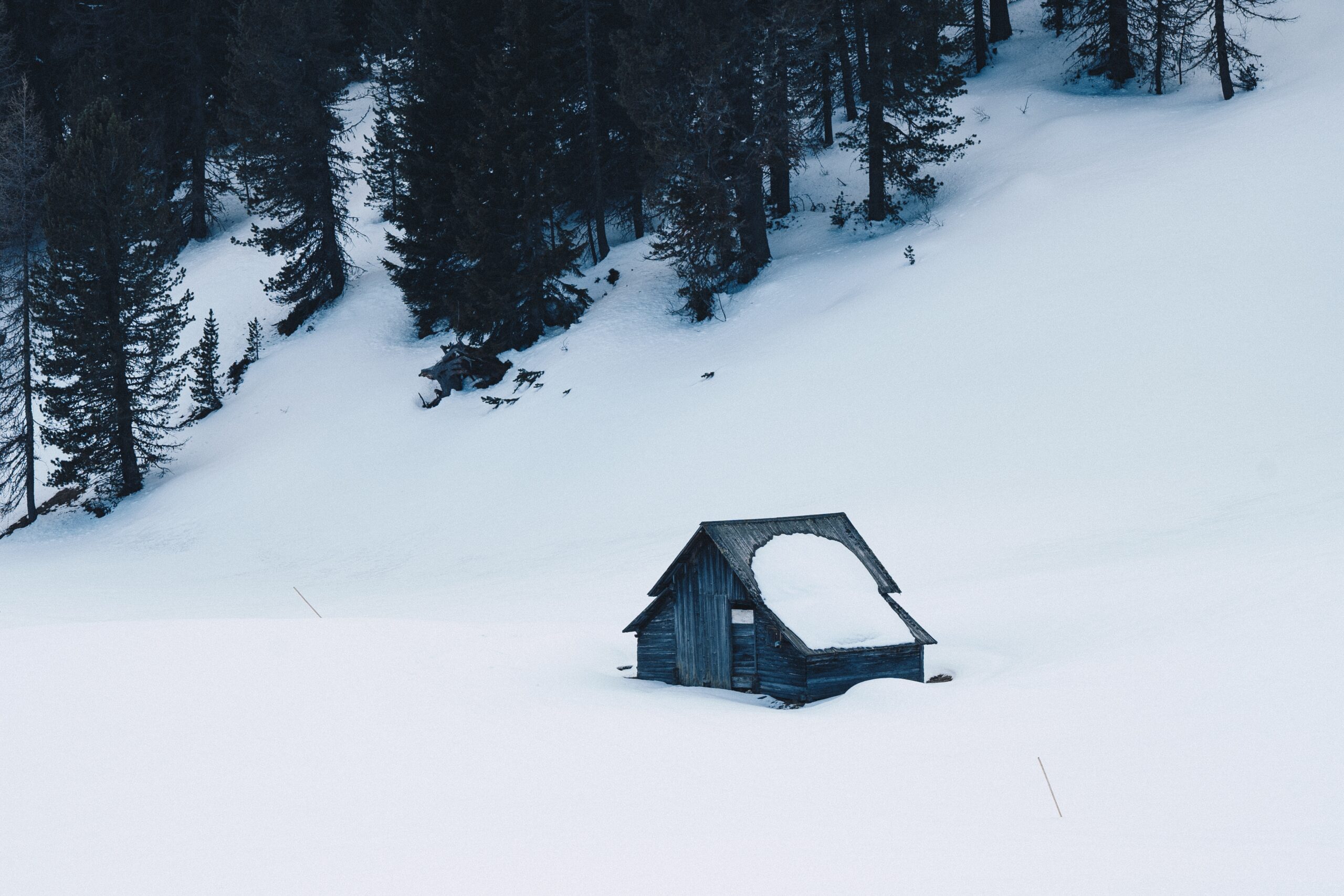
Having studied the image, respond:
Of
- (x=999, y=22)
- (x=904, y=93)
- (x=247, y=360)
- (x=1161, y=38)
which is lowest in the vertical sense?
(x=247, y=360)

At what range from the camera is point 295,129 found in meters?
37.2

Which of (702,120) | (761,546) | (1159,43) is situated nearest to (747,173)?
(702,120)

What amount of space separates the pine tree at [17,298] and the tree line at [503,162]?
5.6 inches

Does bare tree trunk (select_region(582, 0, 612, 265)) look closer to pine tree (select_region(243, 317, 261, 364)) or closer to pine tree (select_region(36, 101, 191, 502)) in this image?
pine tree (select_region(243, 317, 261, 364))

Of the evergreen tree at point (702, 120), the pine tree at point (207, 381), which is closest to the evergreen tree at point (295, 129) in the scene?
the pine tree at point (207, 381)

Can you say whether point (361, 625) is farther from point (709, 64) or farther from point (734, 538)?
point (709, 64)

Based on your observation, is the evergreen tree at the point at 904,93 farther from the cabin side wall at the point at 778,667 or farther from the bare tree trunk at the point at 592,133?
the cabin side wall at the point at 778,667

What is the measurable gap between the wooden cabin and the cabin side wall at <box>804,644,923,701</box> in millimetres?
12

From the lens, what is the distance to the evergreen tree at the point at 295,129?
123ft

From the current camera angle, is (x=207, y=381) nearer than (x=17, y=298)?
No

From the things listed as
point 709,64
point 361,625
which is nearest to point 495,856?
point 361,625

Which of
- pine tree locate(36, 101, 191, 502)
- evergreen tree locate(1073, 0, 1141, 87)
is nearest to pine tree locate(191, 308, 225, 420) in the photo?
pine tree locate(36, 101, 191, 502)

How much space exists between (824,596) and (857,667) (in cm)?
112

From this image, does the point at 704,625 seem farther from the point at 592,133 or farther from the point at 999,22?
the point at 999,22
